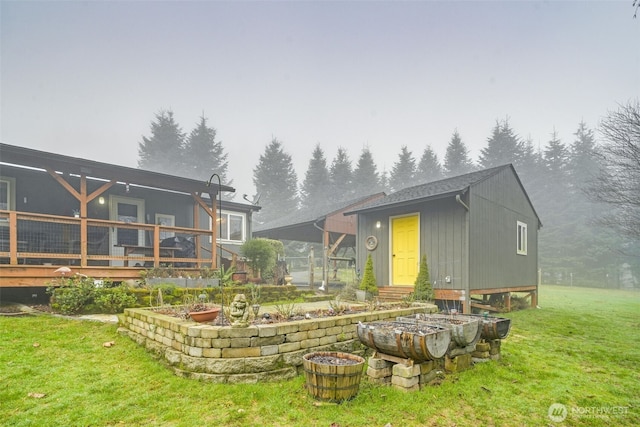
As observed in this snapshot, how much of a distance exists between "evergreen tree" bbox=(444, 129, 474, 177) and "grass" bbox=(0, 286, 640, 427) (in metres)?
33.1

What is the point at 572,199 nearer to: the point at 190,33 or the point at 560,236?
the point at 560,236

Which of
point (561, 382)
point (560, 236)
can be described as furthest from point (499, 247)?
point (560, 236)

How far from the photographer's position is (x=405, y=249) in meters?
10.2

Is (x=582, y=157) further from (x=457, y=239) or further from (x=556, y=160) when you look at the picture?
(x=457, y=239)

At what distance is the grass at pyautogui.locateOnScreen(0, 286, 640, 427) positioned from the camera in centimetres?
318

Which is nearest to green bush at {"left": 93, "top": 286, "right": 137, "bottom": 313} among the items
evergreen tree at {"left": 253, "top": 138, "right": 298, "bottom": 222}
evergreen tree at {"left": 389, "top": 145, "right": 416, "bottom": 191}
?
evergreen tree at {"left": 253, "top": 138, "right": 298, "bottom": 222}

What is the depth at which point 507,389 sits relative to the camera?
410cm

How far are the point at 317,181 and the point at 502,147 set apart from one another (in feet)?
63.9

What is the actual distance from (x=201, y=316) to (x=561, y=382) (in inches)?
186

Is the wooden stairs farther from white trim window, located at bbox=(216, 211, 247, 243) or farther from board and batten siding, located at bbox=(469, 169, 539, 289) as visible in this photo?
white trim window, located at bbox=(216, 211, 247, 243)

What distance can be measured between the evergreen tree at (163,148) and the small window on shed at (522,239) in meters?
31.8
